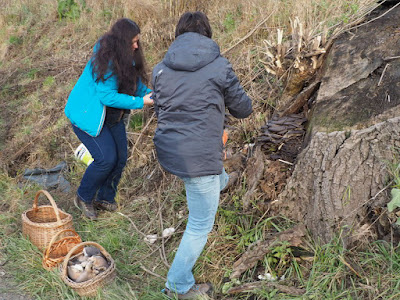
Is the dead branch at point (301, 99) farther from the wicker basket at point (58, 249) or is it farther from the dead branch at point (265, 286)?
the wicker basket at point (58, 249)

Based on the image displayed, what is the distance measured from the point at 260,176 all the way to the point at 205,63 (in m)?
1.32

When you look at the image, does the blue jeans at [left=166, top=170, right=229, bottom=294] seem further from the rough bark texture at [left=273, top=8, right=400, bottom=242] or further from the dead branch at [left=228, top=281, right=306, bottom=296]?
the rough bark texture at [left=273, top=8, right=400, bottom=242]

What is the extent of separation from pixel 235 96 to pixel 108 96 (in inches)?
57.3

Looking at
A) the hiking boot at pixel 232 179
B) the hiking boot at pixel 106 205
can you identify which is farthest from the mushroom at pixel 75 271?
the hiking boot at pixel 232 179

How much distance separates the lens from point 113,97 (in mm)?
3785

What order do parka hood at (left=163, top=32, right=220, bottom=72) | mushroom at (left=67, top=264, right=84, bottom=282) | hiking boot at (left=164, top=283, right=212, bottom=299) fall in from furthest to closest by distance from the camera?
mushroom at (left=67, top=264, right=84, bottom=282) → hiking boot at (left=164, top=283, right=212, bottom=299) → parka hood at (left=163, top=32, right=220, bottom=72)

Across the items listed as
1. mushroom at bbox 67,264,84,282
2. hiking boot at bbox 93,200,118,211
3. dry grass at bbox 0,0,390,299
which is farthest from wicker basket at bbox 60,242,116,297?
hiking boot at bbox 93,200,118,211

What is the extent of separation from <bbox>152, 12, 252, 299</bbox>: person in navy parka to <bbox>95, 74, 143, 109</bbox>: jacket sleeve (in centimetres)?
98

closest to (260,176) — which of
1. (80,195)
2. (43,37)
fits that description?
(80,195)

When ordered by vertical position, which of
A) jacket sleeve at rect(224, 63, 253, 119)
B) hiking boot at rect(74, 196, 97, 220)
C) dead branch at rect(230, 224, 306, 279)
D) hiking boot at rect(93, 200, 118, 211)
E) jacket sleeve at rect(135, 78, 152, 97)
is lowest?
hiking boot at rect(93, 200, 118, 211)

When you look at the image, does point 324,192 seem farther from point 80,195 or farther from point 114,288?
point 80,195

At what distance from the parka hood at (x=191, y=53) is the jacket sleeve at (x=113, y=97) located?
3.80ft

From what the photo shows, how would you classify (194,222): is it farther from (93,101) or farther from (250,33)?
(250,33)

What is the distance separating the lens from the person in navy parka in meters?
2.66
